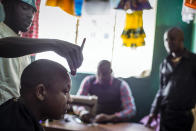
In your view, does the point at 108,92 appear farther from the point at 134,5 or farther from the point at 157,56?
the point at 134,5

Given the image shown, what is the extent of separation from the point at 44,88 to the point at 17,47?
0.28m

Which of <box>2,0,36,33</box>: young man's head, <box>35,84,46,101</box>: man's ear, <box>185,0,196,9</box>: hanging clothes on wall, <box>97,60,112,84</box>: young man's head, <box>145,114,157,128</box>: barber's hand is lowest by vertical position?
<box>145,114,157,128</box>: barber's hand

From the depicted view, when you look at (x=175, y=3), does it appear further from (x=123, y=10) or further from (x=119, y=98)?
(x=119, y=98)

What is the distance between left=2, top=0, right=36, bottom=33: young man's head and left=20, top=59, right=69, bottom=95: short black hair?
405 millimetres

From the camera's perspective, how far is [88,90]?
3.33 m

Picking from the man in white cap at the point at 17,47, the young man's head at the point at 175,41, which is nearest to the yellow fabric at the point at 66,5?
the young man's head at the point at 175,41

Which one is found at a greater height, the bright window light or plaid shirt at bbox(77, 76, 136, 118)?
the bright window light

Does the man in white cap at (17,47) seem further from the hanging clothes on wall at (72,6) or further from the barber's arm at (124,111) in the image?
the hanging clothes on wall at (72,6)

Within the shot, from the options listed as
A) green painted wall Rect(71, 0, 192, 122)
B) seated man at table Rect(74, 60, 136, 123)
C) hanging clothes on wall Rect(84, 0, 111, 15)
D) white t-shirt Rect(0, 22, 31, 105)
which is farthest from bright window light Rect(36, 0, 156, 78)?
white t-shirt Rect(0, 22, 31, 105)

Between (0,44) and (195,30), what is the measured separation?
10.8 ft

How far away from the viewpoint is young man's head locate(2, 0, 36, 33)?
4.57 ft

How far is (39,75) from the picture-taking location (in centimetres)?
110

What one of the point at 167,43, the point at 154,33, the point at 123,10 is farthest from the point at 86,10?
the point at 167,43

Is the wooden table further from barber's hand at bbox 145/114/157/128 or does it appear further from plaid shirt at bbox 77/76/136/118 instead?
plaid shirt at bbox 77/76/136/118
